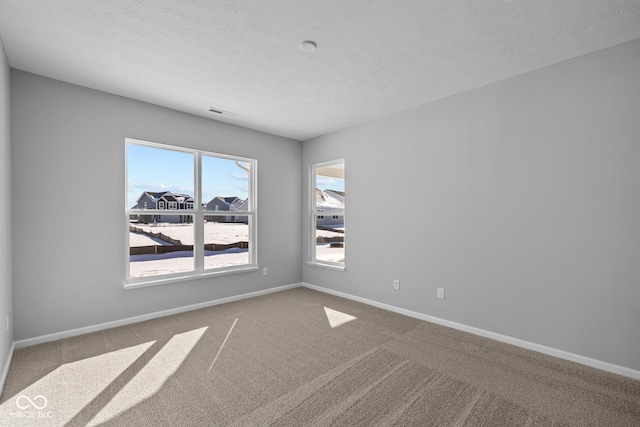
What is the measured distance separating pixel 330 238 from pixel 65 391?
3.65m

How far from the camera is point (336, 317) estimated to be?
12.0ft

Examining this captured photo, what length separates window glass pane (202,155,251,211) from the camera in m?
4.24

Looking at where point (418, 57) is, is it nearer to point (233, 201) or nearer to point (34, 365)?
point (233, 201)

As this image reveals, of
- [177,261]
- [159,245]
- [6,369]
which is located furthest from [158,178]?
[6,369]

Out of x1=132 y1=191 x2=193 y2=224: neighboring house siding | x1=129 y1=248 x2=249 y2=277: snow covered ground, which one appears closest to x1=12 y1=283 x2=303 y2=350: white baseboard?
x1=129 y1=248 x2=249 y2=277: snow covered ground

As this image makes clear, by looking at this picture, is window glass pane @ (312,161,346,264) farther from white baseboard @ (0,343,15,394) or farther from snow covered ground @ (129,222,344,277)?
white baseboard @ (0,343,15,394)

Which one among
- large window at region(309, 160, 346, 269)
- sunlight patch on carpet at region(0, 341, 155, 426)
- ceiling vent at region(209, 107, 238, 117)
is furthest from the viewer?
large window at region(309, 160, 346, 269)

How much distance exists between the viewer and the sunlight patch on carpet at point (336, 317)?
3.46m

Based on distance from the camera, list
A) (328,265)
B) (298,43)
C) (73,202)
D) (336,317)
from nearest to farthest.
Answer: (298,43) < (73,202) < (336,317) < (328,265)

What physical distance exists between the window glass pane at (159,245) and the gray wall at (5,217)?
3.45 feet

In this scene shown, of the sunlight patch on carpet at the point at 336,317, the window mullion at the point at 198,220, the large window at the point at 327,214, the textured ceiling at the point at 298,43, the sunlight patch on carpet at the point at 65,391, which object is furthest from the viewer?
the large window at the point at 327,214

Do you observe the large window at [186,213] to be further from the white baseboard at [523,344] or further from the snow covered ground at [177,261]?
the white baseboard at [523,344]

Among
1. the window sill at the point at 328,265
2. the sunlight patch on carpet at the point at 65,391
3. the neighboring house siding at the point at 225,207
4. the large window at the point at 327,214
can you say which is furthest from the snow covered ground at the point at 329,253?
the sunlight patch on carpet at the point at 65,391

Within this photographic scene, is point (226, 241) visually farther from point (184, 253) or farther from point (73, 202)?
point (73, 202)
